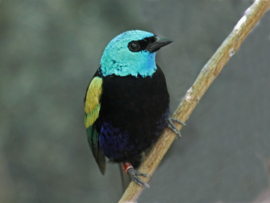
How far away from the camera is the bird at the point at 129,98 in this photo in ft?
3.65

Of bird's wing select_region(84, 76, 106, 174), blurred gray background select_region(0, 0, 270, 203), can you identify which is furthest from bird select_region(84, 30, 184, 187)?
blurred gray background select_region(0, 0, 270, 203)

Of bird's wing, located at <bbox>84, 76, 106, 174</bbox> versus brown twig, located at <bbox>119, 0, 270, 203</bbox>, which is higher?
bird's wing, located at <bbox>84, 76, 106, 174</bbox>

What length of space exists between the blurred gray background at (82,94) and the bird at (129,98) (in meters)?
0.14

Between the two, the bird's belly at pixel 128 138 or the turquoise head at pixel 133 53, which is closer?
the turquoise head at pixel 133 53

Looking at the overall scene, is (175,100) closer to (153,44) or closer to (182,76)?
(182,76)

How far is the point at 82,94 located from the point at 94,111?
1.66 ft

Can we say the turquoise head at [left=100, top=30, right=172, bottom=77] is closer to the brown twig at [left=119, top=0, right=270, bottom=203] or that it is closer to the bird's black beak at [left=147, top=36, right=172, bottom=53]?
the bird's black beak at [left=147, top=36, right=172, bottom=53]

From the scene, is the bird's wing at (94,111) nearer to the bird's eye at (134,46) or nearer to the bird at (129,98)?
the bird at (129,98)

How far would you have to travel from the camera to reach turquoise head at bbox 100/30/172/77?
109 centimetres

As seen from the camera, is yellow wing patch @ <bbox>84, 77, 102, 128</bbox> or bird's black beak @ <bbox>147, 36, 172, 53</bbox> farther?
yellow wing patch @ <bbox>84, 77, 102, 128</bbox>

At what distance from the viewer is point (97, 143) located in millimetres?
1427

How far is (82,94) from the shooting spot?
179 cm

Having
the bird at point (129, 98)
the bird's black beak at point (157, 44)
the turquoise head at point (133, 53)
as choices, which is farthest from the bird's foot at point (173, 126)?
the bird's black beak at point (157, 44)

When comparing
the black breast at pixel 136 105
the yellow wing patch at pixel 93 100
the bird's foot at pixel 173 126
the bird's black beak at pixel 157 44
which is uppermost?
the yellow wing patch at pixel 93 100
